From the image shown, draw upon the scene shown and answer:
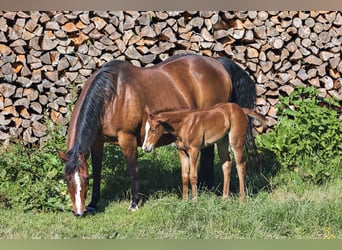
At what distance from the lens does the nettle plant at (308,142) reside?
9.31m

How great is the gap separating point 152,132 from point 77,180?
0.89m

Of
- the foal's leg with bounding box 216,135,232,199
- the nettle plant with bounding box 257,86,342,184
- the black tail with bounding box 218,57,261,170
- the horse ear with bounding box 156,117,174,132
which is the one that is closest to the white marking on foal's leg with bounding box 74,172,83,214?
the horse ear with bounding box 156,117,174,132

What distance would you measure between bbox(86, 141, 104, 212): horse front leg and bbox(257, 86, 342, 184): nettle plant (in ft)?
7.20

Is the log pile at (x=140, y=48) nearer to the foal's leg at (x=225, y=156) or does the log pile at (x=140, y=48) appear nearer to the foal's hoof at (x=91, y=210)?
the foal's hoof at (x=91, y=210)

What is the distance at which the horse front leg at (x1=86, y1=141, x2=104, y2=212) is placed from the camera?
8.43m

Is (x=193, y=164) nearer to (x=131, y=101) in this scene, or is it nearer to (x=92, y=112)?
(x=131, y=101)

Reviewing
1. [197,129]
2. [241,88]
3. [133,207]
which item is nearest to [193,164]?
[197,129]

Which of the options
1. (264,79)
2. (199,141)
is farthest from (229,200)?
(264,79)

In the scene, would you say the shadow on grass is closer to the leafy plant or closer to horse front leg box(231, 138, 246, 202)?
horse front leg box(231, 138, 246, 202)

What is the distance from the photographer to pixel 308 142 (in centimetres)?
954

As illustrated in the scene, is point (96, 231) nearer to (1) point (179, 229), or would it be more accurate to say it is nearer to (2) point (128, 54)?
(1) point (179, 229)

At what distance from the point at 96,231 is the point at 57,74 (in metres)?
3.29

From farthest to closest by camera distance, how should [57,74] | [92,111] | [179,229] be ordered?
[57,74] → [92,111] → [179,229]

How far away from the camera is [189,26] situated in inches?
405
